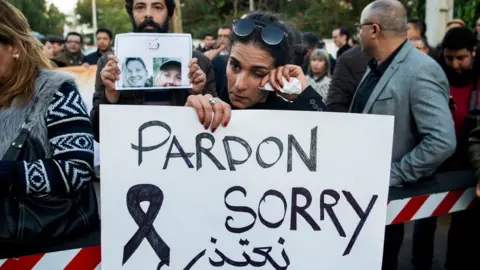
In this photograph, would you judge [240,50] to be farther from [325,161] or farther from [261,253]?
[261,253]

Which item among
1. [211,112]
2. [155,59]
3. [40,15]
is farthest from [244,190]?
[40,15]

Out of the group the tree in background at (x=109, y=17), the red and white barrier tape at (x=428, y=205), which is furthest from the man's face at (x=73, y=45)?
the tree in background at (x=109, y=17)

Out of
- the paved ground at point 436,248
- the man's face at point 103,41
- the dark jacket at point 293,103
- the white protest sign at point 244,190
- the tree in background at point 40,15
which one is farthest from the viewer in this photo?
the tree in background at point 40,15

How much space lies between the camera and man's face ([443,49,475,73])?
13.8ft

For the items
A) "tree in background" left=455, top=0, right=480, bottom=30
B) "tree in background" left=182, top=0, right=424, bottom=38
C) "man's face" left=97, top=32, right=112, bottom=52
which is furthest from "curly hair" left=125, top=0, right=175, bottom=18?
"tree in background" left=182, top=0, right=424, bottom=38

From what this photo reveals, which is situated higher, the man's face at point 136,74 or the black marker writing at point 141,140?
the man's face at point 136,74

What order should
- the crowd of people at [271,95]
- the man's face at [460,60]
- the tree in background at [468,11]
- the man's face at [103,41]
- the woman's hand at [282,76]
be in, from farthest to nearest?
the tree in background at [468,11], the man's face at [103,41], the man's face at [460,60], the woman's hand at [282,76], the crowd of people at [271,95]

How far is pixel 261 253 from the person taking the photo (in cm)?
184

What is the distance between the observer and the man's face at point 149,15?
115 inches

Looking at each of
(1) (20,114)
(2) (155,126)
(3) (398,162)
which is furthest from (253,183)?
(3) (398,162)

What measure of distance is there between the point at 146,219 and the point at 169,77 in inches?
42.2

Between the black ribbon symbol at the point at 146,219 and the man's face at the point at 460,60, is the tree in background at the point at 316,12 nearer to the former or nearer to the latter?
the man's face at the point at 460,60

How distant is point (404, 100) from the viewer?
3100 millimetres

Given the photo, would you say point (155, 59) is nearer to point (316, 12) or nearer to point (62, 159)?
point (62, 159)
